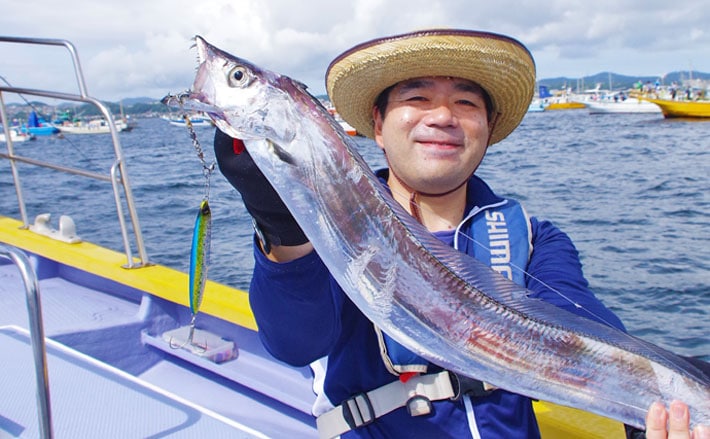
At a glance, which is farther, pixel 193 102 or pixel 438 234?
pixel 438 234

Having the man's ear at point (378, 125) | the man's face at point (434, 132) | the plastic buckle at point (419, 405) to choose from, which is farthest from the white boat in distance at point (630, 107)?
the plastic buckle at point (419, 405)

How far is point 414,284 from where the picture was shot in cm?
149

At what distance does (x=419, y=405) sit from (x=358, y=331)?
1.06ft

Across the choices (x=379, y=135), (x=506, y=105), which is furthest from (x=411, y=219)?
(x=506, y=105)

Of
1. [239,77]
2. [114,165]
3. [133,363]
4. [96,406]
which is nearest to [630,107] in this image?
[114,165]

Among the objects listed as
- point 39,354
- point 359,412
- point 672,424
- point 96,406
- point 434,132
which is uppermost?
point 434,132

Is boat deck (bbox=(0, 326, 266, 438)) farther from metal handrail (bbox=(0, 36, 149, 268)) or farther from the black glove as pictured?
the black glove

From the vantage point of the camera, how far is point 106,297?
4500 millimetres

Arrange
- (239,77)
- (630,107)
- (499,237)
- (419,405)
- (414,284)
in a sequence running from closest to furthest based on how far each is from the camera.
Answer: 1. (239,77)
2. (414,284)
3. (419,405)
4. (499,237)
5. (630,107)

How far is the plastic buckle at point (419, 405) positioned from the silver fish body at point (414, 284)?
0.47 metres

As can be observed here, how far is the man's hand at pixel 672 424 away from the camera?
151cm

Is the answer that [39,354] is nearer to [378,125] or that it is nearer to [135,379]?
[135,379]

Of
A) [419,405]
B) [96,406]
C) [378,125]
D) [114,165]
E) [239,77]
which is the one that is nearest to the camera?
[239,77]

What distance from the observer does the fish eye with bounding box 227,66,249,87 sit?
1.35m
